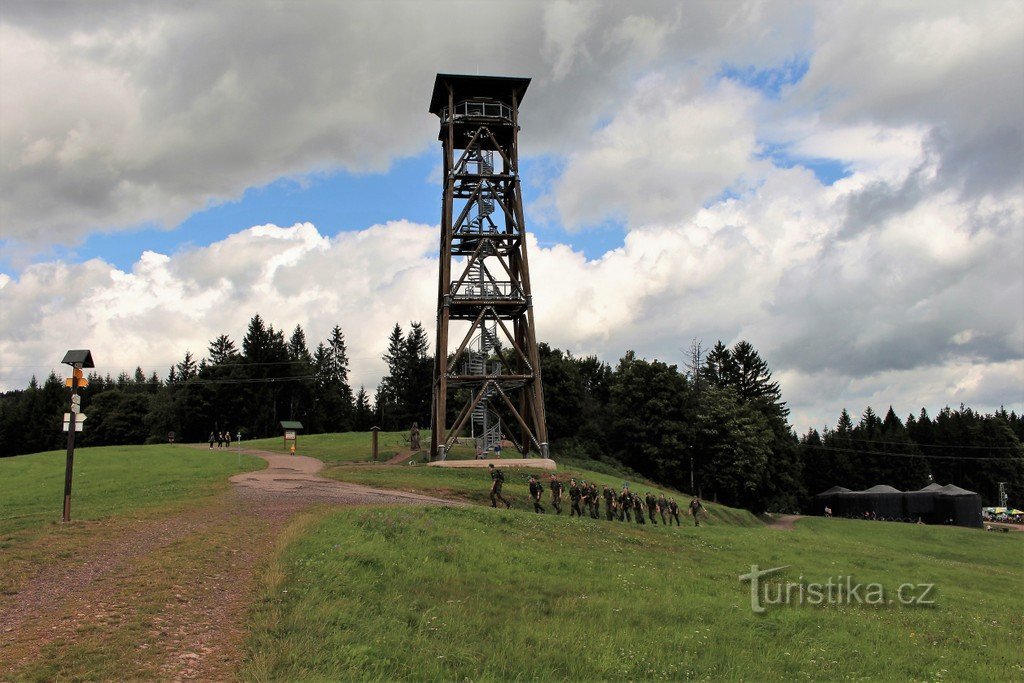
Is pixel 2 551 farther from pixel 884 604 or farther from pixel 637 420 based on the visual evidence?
pixel 637 420

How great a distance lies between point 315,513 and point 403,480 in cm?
1064

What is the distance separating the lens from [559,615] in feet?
48.4

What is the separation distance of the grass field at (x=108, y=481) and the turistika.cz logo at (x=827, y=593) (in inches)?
743

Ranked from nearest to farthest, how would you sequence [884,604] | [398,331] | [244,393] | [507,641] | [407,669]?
[407,669] → [507,641] → [884,604] → [244,393] → [398,331]

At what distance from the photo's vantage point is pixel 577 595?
16.2m

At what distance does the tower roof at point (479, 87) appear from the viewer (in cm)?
4572

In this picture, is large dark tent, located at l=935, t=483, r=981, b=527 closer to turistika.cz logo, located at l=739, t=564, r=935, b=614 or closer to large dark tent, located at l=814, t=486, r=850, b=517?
large dark tent, located at l=814, t=486, r=850, b=517

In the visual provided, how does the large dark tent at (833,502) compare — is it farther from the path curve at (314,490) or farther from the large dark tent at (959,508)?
the path curve at (314,490)

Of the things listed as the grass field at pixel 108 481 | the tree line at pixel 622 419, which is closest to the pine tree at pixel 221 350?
the tree line at pixel 622 419

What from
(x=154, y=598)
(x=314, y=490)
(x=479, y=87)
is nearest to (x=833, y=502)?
(x=479, y=87)

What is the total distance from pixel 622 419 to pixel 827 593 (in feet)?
175

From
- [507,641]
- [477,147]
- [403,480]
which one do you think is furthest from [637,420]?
[507,641]

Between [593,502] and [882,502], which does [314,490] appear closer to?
[593,502]

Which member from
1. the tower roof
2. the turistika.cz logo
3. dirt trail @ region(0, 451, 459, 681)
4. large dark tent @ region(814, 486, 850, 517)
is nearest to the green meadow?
the tower roof
